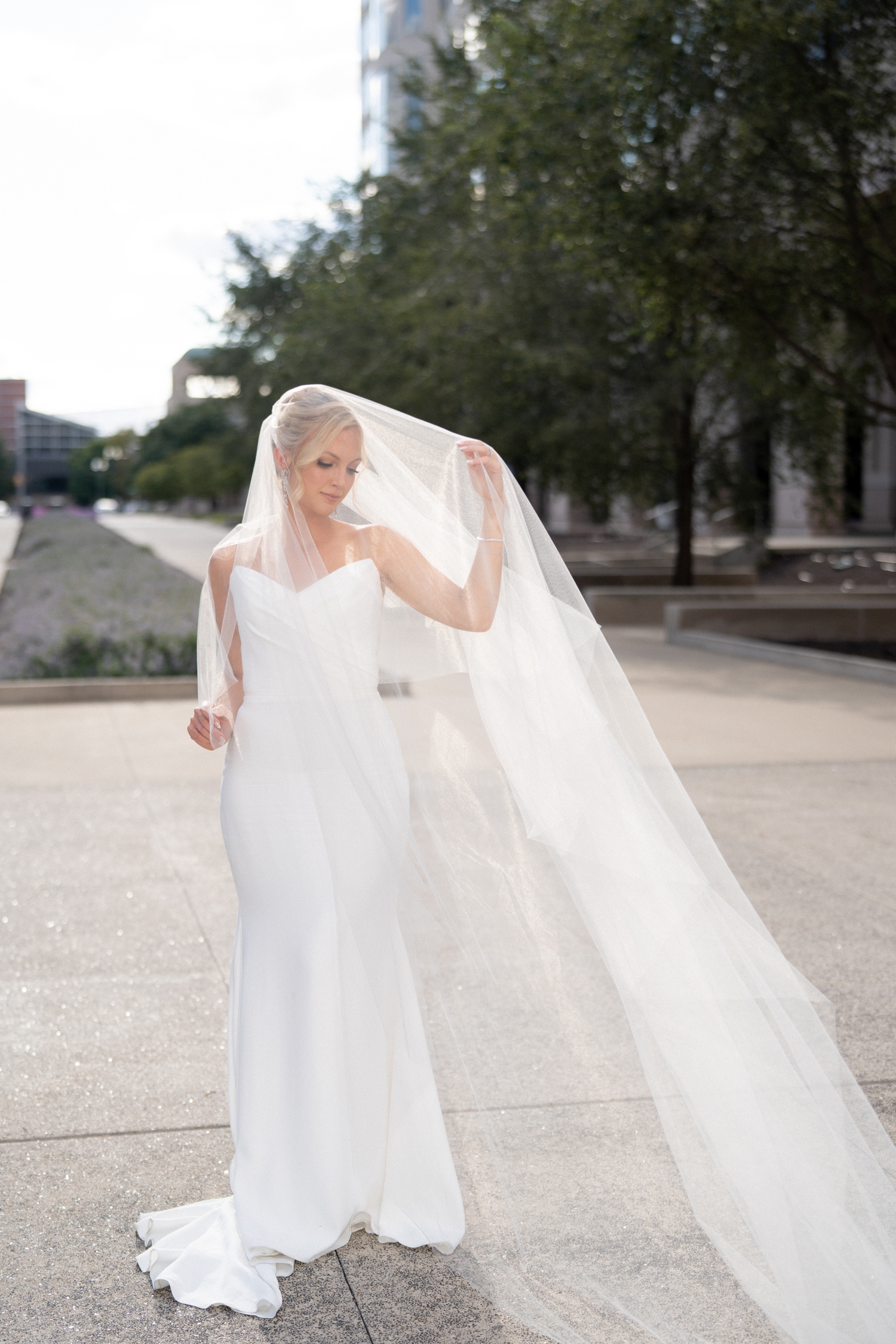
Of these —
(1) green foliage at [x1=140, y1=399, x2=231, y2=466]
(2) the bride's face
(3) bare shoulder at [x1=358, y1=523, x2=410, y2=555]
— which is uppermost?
(1) green foliage at [x1=140, y1=399, x2=231, y2=466]

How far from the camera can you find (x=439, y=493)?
334cm

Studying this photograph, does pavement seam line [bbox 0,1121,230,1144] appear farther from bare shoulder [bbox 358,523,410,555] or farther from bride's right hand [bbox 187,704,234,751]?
bare shoulder [bbox 358,523,410,555]

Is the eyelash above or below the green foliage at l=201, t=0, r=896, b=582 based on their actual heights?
below

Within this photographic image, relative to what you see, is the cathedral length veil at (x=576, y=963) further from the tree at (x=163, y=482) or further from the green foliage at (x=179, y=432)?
the tree at (x=163, y=482)

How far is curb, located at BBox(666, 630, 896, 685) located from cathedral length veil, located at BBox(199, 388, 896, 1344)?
10832mm

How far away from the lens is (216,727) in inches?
124

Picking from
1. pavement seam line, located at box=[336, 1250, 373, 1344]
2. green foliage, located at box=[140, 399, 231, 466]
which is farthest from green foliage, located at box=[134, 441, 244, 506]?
pavement seam line, located at box=[336, 1250, 373, 1344]

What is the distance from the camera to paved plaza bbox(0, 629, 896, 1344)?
2904 mm

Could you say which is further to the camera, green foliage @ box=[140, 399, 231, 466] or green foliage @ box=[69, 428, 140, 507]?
green foliage @ box=[69, 428, 140, 507]

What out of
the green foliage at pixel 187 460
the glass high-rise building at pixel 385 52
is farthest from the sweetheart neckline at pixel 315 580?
the glass high-rise building at pixel 385 52

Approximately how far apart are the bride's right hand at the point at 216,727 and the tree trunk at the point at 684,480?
18.7 meters

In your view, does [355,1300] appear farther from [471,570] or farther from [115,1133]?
[471,570]

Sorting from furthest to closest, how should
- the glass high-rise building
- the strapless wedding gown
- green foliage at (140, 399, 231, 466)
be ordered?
green foliage at (140, 399, 231, 466) < the glass high-rise building < the strapless wedding gown

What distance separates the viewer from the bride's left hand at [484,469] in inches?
125
